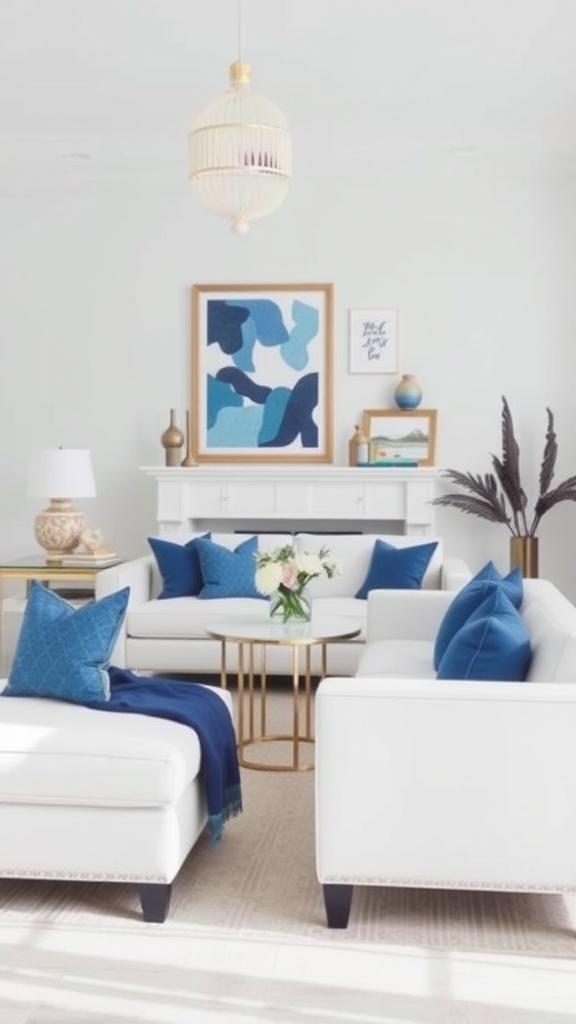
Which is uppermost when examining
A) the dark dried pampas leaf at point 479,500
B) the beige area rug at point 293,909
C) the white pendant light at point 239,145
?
the white pendant light at point 239,145

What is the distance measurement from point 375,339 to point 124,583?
8.15 feet

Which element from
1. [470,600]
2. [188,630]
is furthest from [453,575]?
[470,600]

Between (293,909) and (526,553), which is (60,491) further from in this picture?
(293,909)

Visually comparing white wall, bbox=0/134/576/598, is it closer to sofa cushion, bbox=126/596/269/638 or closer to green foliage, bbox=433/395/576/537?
green foliage, bbox=433/395/576/537

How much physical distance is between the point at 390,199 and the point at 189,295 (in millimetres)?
1413

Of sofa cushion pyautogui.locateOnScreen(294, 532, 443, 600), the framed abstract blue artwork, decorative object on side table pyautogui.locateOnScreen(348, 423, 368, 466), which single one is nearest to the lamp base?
the framed abstract blue artwork

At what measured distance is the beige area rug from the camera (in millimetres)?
3148

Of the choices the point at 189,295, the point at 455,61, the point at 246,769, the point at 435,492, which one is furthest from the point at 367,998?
the point at 189,295

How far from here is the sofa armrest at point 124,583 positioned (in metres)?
6.34

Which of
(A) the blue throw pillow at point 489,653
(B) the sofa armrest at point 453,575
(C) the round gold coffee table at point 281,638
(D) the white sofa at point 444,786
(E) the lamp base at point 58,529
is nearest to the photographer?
(D) the white sofa at point 444,786

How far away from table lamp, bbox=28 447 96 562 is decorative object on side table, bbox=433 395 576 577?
2.15 m

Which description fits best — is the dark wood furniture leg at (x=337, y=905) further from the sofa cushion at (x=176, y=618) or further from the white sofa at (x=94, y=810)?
the sofa cushion at (x=176, y=618)

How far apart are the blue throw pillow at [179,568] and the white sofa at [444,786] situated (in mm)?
3727

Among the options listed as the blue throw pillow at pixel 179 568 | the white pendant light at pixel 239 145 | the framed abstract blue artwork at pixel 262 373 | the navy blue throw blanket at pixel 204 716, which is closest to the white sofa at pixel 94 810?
the navy blue throw blanket at pixel 204 716
